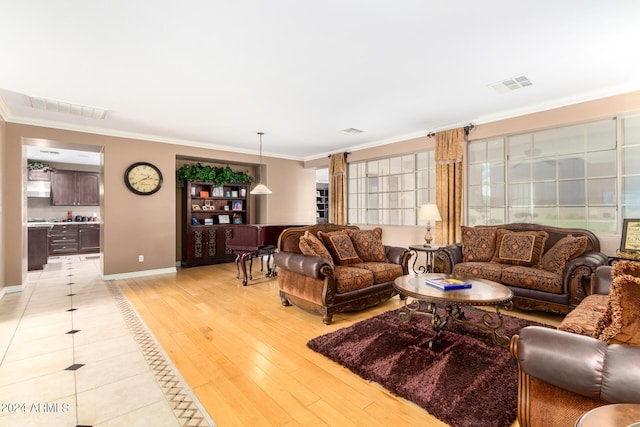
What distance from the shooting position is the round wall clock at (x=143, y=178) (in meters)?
5.36

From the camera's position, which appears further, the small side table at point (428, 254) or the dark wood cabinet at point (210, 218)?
the dark wood cabinet at point (210, 218)

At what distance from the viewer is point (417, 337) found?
2729 millimetres

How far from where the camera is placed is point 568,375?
4.10 ft

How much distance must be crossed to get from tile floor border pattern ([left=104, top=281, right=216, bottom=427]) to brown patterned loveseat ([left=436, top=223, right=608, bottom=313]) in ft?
10.7

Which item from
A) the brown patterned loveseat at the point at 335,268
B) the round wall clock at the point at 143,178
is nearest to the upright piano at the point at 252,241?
the brown patterned loveseat at the point at 335,268

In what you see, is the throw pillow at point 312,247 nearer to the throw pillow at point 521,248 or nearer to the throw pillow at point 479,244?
the throw pillow at point 479,244

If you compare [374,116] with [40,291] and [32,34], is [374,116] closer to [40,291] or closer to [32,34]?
[32,34]

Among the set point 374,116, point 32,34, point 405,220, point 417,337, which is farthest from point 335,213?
point 32,34

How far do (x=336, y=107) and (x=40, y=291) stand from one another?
5.15 meters

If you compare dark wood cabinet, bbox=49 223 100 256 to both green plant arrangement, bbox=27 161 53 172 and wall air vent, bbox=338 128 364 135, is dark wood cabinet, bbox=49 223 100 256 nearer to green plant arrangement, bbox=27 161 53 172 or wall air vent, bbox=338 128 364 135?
green plant arrangement, bbox=27 161 53 172

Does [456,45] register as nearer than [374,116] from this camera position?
Yes

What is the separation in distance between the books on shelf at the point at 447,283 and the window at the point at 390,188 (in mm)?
2923

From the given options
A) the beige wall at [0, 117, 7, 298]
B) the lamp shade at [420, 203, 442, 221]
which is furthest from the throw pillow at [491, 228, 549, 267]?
the beige wall at [0, 117, 7, 298]

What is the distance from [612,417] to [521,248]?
346 cm
